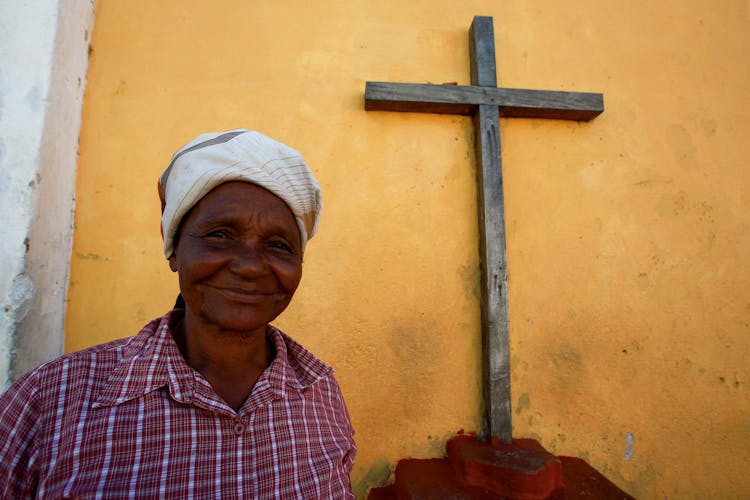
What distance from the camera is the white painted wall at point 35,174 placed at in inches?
65.6

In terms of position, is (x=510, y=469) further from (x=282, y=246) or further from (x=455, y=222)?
(x=282, y=246)

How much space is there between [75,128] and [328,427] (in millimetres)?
1822

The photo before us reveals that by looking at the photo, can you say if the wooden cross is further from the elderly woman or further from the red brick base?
the elderly woman

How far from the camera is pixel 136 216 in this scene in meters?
2.04

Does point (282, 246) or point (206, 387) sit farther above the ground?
point (282, 246)

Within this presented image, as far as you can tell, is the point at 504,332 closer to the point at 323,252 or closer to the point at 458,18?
the point at 323,252

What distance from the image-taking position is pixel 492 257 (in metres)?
2.10

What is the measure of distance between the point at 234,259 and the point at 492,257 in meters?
1.37

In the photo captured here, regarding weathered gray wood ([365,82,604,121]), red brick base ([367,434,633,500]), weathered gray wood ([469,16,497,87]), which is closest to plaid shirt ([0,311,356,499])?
red brick base ([367,434,633,500])

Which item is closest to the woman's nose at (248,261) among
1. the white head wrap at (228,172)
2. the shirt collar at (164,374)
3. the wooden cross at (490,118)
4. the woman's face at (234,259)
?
the woman's face at (234,259)

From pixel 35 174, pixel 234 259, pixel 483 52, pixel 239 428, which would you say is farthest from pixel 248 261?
pixel 483 52

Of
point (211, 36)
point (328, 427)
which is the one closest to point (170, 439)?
point (328, 427)

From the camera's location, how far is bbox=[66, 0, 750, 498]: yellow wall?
81.9 inches

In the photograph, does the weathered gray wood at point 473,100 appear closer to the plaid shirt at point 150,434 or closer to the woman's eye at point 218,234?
the woman's eye at point 218,234
